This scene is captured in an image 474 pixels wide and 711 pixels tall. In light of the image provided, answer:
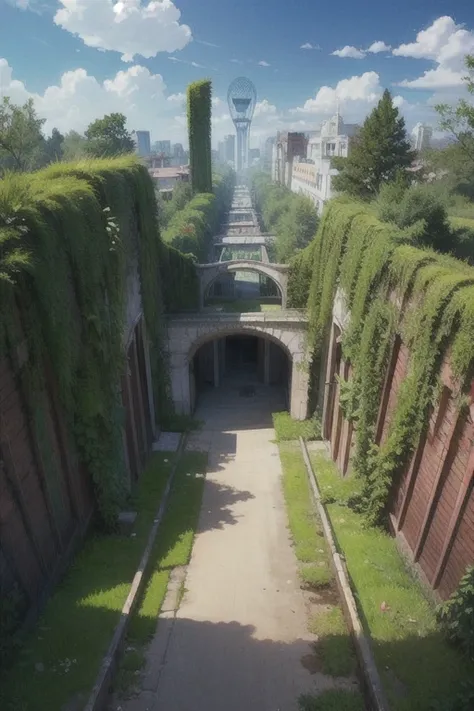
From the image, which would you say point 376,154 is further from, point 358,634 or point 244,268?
point 358,634

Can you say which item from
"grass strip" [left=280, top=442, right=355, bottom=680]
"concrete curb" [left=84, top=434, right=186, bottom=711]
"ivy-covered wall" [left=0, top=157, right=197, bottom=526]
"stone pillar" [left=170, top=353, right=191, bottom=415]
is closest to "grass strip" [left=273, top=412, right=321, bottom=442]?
"grass strip" [left=280, top=442, right=355, bottom=680]

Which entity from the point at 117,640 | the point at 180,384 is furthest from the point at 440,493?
the point at 180,384

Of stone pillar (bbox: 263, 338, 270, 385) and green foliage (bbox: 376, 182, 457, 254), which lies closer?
green foliage (bbox: 376, 182, 457, 254)

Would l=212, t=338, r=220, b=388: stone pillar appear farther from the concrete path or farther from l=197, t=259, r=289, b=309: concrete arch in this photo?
the concrete path

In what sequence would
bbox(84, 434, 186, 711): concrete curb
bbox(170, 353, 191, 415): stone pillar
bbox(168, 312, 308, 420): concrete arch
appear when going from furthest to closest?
1. bbox(170, 353, 191, 415): stone pillar
2. bbox(168, 312, 308, 420): concrete arch
3. bbox(84, 434, 186, 711): concrete curb

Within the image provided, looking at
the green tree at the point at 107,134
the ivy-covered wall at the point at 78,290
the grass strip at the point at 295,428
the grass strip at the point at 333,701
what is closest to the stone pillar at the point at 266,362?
the grass strip at the point at 295,428

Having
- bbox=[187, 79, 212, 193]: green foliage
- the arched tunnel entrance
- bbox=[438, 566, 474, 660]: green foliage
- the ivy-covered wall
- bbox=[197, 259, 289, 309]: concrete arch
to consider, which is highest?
bbox=[187, 79, 212, 193]: green foliage
